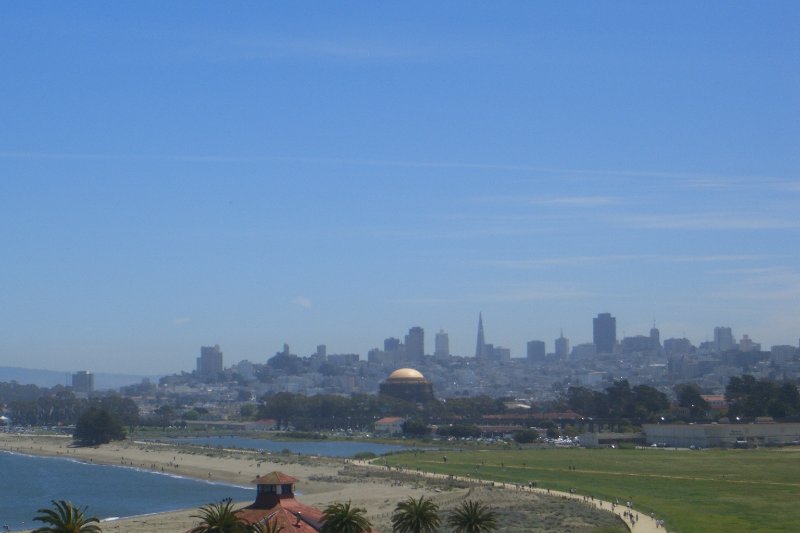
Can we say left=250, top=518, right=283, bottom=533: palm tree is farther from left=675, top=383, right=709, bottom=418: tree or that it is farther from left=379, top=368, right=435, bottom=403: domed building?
left=379, top=368, right=435, bottom=403: domed building

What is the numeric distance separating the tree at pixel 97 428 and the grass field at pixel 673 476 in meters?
37.1

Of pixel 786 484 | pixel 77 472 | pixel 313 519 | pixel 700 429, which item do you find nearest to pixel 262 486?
pixel 313 519

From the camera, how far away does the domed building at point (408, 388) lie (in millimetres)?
191750

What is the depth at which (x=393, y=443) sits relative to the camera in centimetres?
12775

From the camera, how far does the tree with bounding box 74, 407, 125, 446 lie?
120750 mm

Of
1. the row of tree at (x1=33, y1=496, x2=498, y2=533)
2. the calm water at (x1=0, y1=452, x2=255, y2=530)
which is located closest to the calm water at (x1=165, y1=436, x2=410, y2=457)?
the calm water at (x1=0, y1=452, x2=255, y2=530)

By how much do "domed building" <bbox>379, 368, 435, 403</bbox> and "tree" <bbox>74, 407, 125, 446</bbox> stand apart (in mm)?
73723

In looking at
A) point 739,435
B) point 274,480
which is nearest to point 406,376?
point 739,435

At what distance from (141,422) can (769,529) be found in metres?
141

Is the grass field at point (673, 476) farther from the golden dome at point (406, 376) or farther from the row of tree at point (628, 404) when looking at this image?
the golden dome at point (406, 376)

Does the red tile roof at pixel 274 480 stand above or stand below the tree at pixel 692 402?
below

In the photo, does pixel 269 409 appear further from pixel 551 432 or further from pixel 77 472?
pixel 77 472

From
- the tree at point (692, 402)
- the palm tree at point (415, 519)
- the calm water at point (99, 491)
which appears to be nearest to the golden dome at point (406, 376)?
the tree at point (692, 402)

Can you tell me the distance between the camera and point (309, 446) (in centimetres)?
12744
